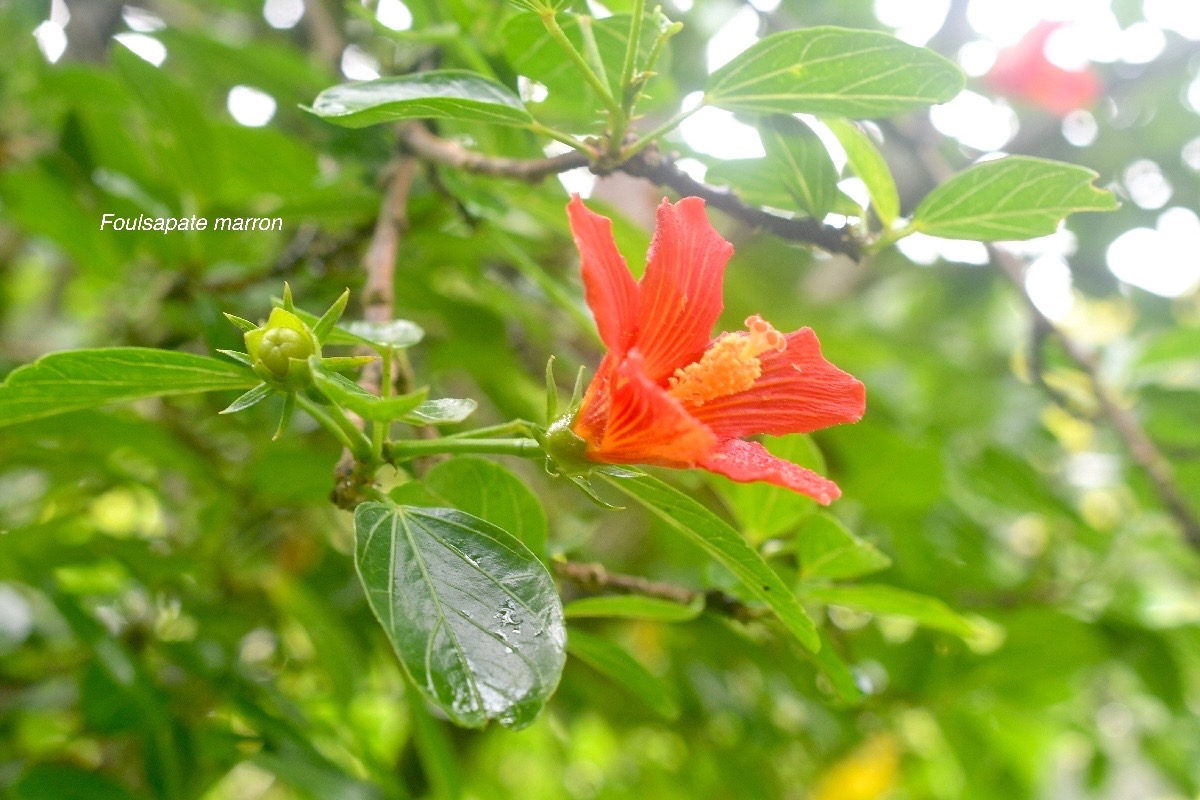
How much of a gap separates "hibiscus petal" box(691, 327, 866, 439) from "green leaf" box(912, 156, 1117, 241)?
0.51 ft

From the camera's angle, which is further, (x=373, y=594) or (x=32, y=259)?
(x=32, y=259)

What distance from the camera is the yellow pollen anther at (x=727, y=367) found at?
554 millimetres

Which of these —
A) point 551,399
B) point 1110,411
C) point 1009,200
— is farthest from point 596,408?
point 1110,411

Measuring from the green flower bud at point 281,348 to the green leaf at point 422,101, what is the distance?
0.13 meters

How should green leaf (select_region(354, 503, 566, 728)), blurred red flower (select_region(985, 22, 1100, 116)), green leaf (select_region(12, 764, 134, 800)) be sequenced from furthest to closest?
blurred red flower (select_region(985, 22, 1100, 116)) → green leaf (select_region(12, 764, 134, 800)) → green leaf (select_region(354, 503, 566, 728))

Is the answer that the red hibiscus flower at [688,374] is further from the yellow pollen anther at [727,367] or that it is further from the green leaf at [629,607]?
the green leaf at [629,607]

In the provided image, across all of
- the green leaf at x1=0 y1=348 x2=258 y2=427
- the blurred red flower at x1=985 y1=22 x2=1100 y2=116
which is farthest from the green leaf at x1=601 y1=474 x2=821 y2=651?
the blurred red flower at x1=985 y1=22 x2=1100 y2=116

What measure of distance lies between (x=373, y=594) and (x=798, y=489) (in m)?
0.23

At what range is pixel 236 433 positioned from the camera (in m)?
1.23

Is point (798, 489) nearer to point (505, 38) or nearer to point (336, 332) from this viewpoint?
point (336, 332)

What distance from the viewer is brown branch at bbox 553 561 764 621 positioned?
0.71m

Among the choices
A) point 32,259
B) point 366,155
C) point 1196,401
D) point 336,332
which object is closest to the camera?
point 336,332

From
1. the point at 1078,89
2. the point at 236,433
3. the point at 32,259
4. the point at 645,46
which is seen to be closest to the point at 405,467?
the point at 645,46

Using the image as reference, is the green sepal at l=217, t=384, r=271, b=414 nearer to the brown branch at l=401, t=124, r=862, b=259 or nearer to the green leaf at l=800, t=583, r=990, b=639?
the brown branch at l=401, t=124, r=862, b=259
